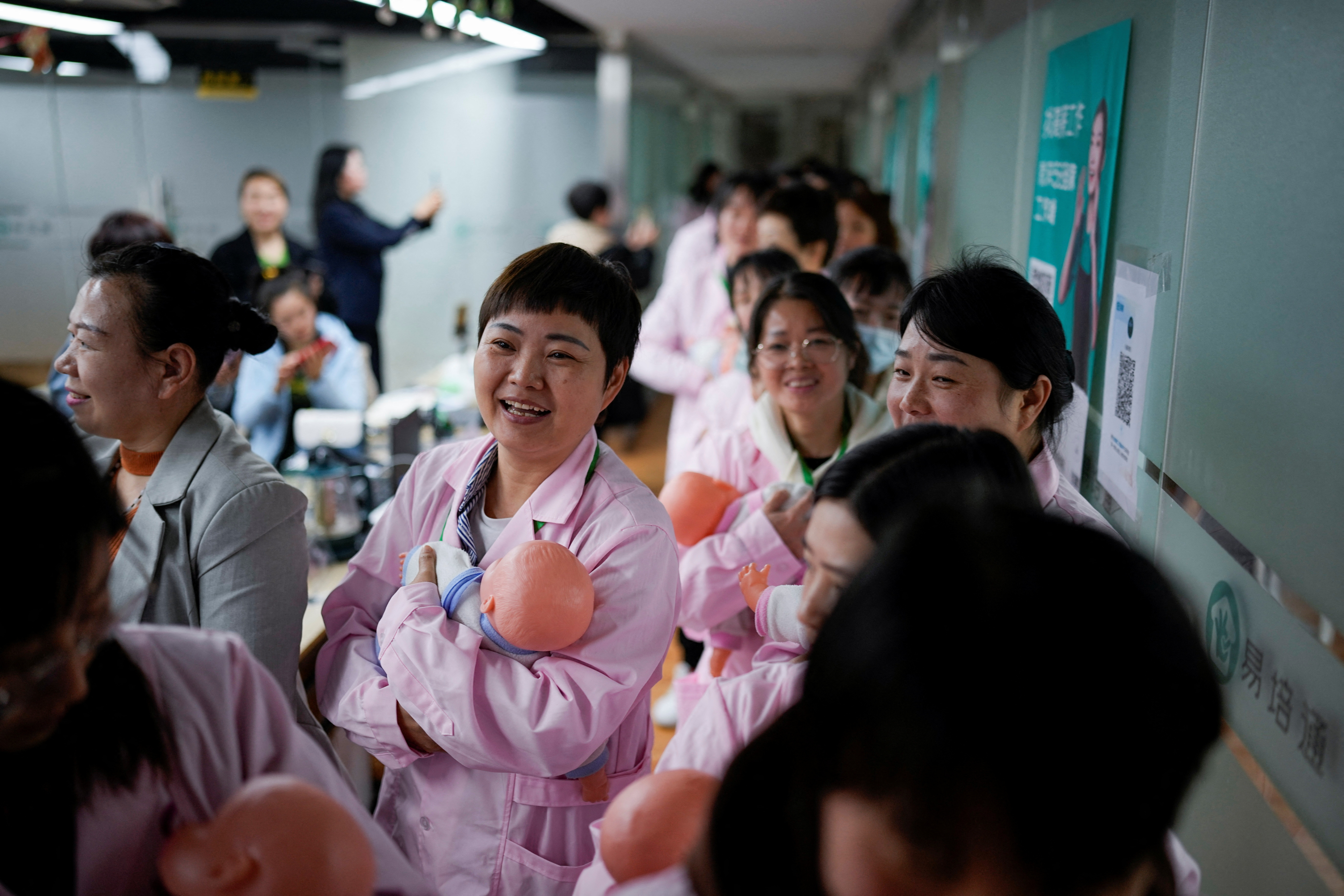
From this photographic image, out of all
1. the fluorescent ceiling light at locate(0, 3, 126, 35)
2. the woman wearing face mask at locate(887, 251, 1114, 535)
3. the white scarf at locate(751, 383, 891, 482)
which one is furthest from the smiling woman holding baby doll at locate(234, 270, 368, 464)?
the fluorescent ceiling light at locate(0, 3, 126, 35)

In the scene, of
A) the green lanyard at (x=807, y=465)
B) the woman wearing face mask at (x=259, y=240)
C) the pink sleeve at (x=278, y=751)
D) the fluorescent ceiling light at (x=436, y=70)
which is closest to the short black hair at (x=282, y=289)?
the woman wearing face mask at (x=259, y=240)

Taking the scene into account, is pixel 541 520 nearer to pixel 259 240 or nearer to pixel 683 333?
pixel 683 333

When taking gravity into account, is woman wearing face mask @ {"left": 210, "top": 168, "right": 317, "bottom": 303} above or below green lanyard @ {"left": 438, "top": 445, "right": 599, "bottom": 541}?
above

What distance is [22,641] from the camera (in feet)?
2.61

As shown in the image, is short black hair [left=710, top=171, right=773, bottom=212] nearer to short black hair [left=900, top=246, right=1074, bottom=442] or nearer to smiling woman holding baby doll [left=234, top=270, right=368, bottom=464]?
smiling woman holding baby doll [left=234, top=270, right=368, bottom=464]

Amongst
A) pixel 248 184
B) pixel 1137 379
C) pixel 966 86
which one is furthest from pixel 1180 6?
pixel 248 184

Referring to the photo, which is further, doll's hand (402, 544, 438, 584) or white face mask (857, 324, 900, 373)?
white face mask (857, 324, 900, 373)

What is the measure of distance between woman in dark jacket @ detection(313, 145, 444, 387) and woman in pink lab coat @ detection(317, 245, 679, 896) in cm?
409

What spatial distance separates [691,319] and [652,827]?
354cm

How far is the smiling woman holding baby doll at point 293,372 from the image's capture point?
3463mm

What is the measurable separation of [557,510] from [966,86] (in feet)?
10.6

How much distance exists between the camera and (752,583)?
1729 mm

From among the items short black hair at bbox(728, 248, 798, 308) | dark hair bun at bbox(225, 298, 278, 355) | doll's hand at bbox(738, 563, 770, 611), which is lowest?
doll's hand at bbox(738, 563, 770, 611)

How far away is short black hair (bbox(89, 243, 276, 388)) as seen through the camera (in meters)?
1.57
